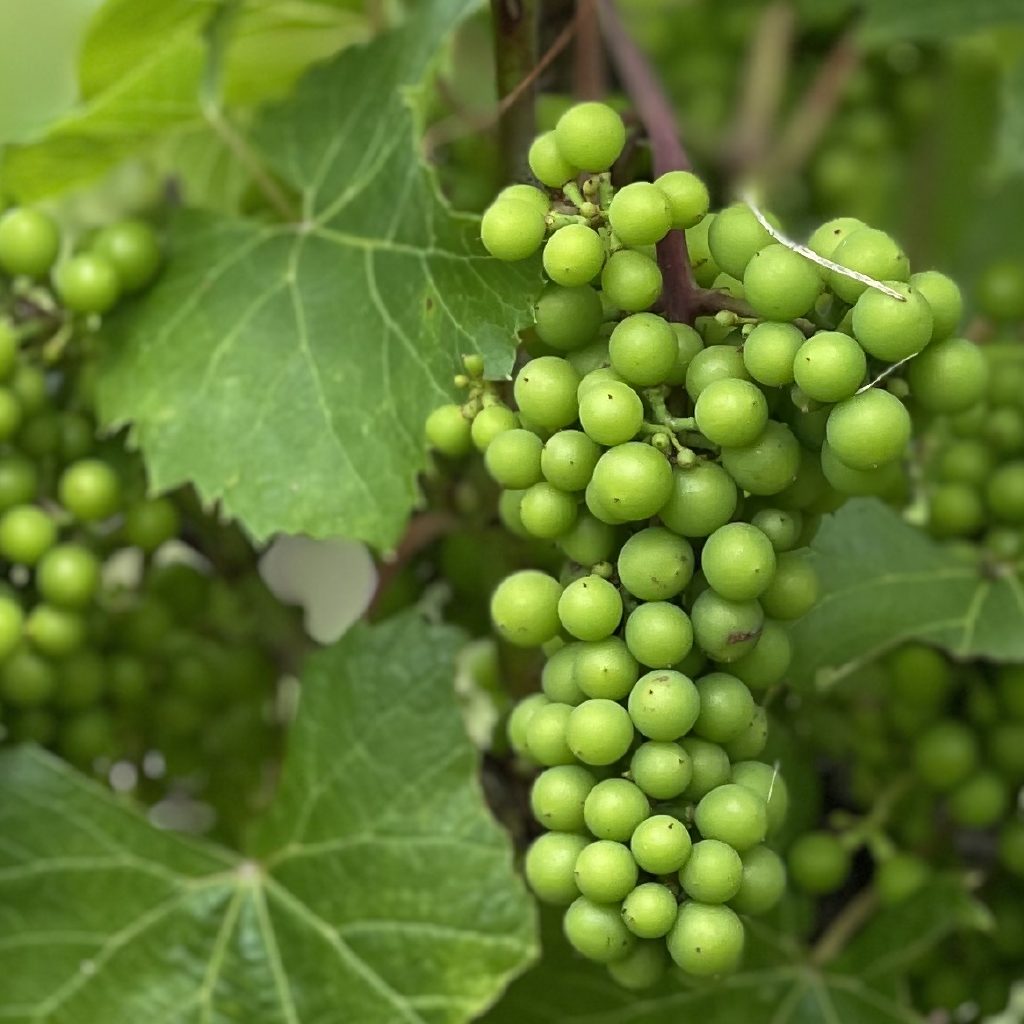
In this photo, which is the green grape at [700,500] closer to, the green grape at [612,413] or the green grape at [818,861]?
the green grape at [612,413]

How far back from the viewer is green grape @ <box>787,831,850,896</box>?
25.8 inches

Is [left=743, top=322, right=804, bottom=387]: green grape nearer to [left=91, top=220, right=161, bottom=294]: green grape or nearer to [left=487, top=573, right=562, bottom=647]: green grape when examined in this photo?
[left=487, top=573, right=562, bottom=647]: green grape

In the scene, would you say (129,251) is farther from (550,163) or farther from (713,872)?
(713,872)

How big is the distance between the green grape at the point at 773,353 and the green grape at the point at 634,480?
0.04 meters

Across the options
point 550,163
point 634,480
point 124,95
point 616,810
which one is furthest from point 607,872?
point 124,95

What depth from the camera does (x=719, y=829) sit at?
399 mm

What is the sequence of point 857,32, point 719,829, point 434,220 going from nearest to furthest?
point 719,829
point 434,220
point 857,32

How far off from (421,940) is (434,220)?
329 millimetres

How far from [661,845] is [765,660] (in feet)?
0.25

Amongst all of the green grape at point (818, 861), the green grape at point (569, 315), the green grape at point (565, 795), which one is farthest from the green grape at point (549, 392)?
the green grape at point (818, 861)

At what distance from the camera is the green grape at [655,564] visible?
41 cm

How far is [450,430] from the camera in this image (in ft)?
1.64

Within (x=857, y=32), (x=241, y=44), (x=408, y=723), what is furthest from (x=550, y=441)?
(x=857, y=32)

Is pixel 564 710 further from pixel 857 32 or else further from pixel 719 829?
pixel 857 32
